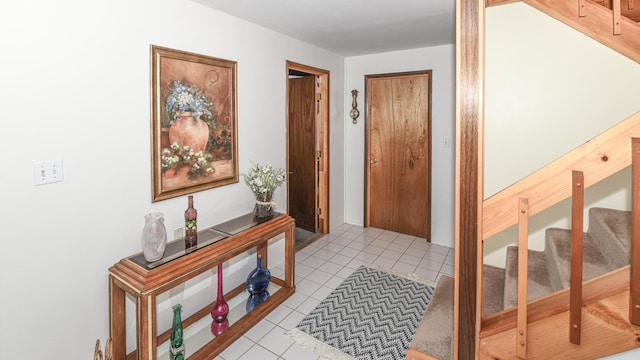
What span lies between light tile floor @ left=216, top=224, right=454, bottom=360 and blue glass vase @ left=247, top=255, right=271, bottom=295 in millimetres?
212

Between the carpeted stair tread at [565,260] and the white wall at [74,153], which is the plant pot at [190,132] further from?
the carpeted stair tread at [565,260]

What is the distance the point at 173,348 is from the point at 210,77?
1.81 metres

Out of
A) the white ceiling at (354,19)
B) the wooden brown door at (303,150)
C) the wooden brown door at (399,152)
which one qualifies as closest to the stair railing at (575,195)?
the white ceiling at (354,19)

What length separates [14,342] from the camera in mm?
1531

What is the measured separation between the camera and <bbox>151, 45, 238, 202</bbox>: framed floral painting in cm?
207

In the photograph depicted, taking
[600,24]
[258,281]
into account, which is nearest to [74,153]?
[258,281]

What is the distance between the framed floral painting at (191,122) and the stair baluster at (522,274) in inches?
78.8

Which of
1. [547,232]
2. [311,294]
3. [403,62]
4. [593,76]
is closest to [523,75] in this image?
[593,76]

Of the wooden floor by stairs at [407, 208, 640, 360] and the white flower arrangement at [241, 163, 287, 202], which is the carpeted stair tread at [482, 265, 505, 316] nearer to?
the wooden floor by stairs at [407, 208, 640, 360]

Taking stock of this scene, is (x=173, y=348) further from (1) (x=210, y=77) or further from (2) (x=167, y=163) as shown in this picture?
(1) (x=210, y=77)

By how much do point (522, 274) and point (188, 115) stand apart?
2127 mm

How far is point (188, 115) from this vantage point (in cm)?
223

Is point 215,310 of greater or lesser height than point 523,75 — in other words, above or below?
below

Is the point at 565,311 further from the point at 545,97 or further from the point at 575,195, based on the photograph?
the point at 545,97
